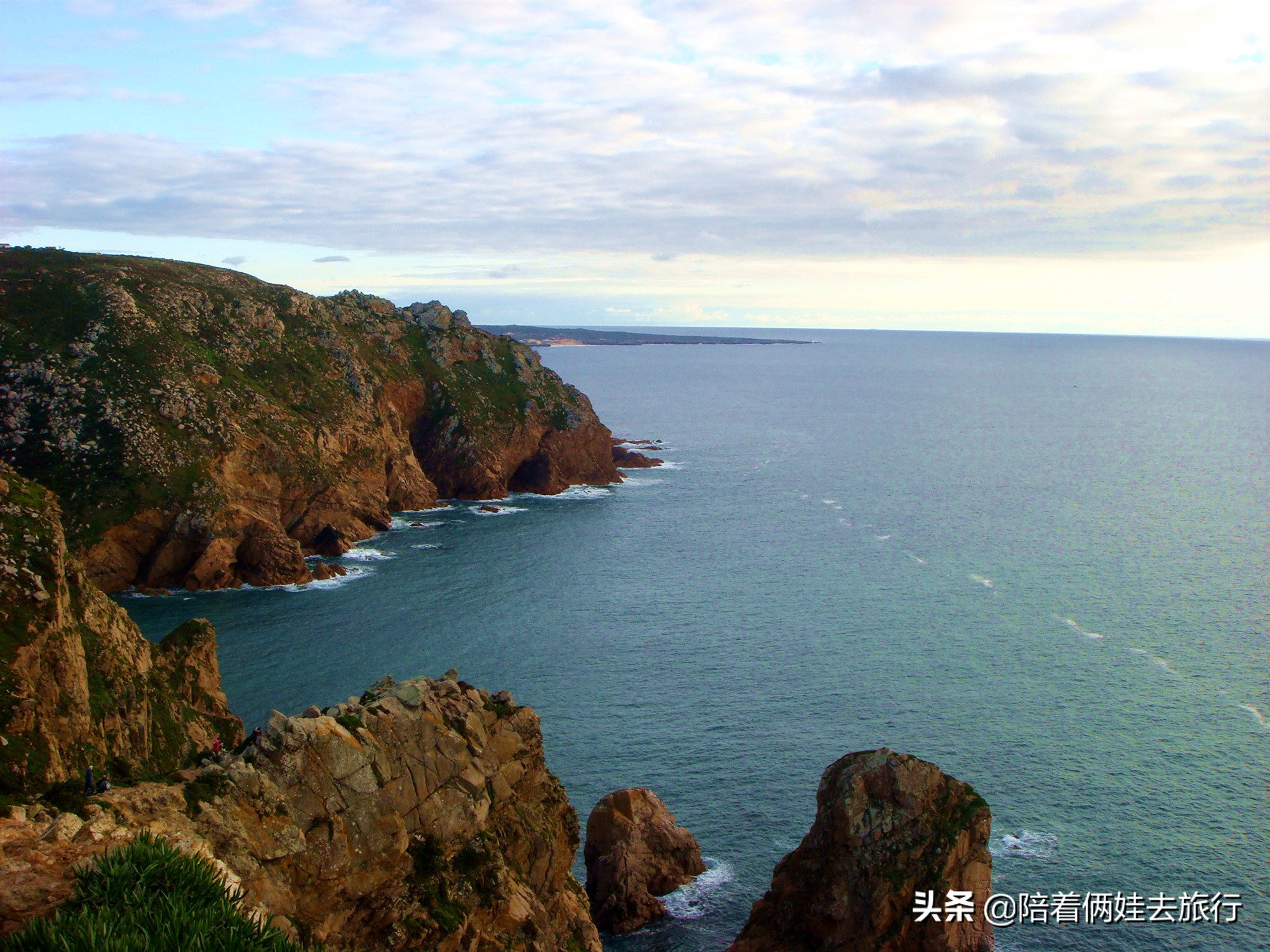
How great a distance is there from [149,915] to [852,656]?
207ft

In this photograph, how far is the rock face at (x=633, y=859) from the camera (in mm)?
46500

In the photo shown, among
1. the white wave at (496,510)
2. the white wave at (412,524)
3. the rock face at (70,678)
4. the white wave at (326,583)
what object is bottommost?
the white wave at (326,583)

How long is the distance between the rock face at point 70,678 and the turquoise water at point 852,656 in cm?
1419

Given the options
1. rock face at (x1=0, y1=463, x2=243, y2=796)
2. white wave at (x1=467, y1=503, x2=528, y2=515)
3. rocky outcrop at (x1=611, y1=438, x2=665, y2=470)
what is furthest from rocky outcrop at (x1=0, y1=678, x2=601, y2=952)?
rocky outcrop at (x1=611, y1=438, x2=665, y2=470)

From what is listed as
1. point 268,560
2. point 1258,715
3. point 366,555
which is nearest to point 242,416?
point 268,560

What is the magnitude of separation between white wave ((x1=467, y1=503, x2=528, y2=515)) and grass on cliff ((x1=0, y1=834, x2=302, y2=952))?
350 ft

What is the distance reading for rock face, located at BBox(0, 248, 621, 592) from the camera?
3602 inches

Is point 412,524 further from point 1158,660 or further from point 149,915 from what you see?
point 149,915

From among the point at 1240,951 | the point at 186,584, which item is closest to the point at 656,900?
the point at 1240,951

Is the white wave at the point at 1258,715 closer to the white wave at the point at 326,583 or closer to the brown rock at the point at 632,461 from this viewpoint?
the white wave at the point at 326,583

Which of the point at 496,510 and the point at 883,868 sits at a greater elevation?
the point at 496,510

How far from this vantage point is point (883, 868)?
40188 millimetres

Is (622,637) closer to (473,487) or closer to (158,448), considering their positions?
(158,448)

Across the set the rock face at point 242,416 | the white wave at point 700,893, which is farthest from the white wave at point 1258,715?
the rock face at point 242,416
